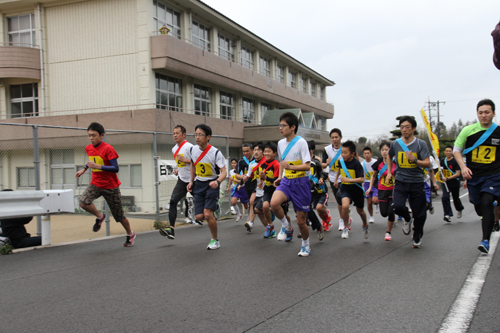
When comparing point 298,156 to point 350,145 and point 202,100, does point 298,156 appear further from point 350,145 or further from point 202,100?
point 202,100

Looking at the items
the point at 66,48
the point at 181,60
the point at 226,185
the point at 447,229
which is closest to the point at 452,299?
the point at 447,229

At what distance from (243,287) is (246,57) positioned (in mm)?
27061

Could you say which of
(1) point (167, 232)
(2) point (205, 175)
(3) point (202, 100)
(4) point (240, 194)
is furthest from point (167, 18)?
(1) point (167, 232)

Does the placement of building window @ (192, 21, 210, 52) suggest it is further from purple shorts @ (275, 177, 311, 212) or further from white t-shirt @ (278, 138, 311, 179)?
purple shorts @ (275, 177, 311, 212)

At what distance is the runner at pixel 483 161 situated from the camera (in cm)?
564

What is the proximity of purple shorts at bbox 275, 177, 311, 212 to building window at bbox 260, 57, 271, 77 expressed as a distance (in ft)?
88.3

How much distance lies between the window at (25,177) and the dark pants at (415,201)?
22.8 feet

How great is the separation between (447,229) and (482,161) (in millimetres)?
3578

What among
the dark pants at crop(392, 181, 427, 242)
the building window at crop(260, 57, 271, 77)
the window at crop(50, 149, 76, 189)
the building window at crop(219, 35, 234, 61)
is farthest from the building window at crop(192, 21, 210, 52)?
the dark pants at crop(392, 181, 427, 242)

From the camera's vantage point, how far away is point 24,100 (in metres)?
21.6

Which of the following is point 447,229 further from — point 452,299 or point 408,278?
point 452,299

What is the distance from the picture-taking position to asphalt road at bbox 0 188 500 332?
349 cm

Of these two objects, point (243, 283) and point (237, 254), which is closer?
point (243, 283)

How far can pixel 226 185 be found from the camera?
587 inches
